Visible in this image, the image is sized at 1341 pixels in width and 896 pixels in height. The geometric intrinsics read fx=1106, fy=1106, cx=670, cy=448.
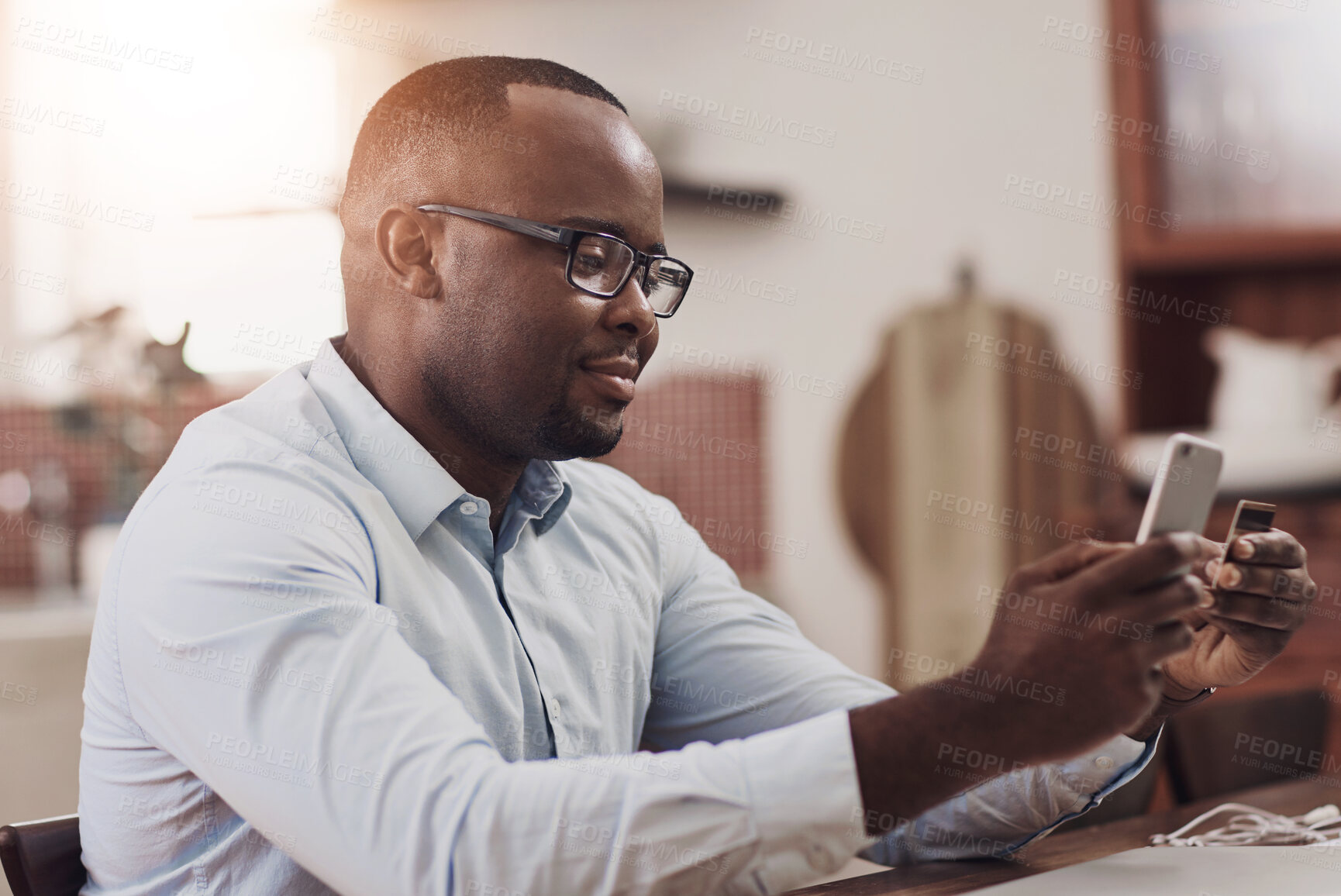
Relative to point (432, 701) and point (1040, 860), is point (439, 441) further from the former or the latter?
point (1040, 860)

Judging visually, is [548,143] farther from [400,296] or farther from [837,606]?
[837,606]

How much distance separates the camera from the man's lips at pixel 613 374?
101 centimetres

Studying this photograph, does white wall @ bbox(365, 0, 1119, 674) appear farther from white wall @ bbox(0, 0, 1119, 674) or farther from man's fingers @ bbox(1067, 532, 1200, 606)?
man's fingers @ bbox(1067, 532, 1200, 606)

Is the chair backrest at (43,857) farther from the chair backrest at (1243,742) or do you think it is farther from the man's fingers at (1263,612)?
the chair backrest at (1243,742)

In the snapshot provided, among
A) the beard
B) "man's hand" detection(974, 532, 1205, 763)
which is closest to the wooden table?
"man's hand" detection(974, 532, 1205, 763)

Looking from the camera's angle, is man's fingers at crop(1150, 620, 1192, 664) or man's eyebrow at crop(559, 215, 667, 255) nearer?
man's fingers at crop(1150, 620, 1192, 664)

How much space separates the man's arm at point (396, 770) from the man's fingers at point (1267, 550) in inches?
17.5

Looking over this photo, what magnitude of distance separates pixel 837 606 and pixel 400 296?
6.37 ft

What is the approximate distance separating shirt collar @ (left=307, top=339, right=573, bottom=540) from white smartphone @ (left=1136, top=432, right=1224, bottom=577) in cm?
57

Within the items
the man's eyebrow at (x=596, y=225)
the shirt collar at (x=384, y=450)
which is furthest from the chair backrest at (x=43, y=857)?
the man's eyebrow at (x=596, y=225)

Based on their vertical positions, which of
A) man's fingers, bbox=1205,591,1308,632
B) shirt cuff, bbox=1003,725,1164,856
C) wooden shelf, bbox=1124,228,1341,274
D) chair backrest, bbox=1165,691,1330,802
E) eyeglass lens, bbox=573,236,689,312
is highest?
wooden shelf, bbox=1124,228,1341,274

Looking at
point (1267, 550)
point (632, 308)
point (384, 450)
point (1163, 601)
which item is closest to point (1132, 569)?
point (1163, 601)

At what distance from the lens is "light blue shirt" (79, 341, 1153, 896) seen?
2.12 feet

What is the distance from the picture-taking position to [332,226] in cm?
260
